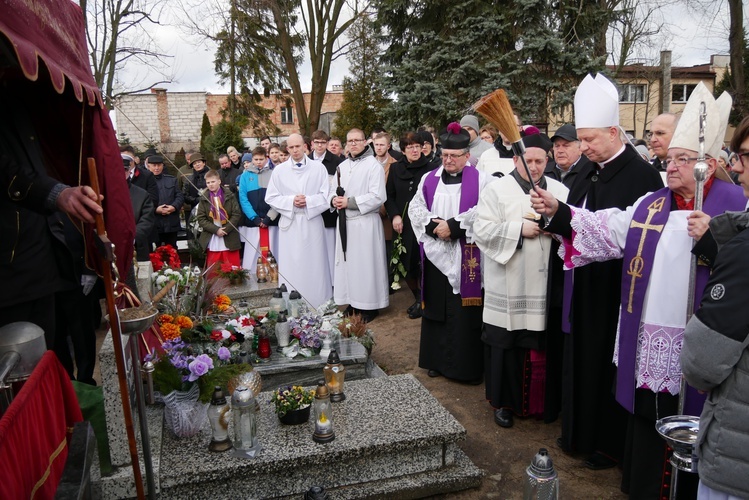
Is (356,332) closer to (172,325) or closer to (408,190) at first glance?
(172,325)

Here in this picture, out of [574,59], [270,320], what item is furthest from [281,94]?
[270,320]

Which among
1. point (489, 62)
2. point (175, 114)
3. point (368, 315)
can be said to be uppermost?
point (175, 114)

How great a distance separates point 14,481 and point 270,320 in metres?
3.90

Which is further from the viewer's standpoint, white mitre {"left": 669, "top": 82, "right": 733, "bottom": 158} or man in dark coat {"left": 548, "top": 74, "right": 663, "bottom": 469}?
man in dark coat {"left": 548, "top": 74, "right": 663, "bottom": 469}

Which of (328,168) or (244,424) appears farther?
(328,168)

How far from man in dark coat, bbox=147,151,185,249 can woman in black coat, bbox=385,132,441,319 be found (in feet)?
13.5

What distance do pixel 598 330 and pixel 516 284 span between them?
33.1 inches

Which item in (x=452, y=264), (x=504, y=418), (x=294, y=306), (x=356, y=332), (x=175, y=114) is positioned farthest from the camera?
(x=175, y=114)

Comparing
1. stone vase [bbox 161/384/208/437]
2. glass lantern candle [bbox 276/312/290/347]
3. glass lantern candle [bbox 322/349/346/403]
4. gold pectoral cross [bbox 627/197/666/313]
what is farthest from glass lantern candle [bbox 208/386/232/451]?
gold pectoral cross [bbox 627/197/666/313]

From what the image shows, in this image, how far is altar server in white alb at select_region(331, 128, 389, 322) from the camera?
7.67m

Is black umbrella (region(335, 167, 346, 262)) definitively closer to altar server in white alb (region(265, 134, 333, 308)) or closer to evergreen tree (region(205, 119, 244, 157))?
altar server in white alb (region(265, 134, 333, 308))

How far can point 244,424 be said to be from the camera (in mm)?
3617

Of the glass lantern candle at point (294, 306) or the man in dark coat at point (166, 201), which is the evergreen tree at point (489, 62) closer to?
the man in dark coat at point (166, 201)

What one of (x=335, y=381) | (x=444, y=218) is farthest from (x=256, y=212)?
(x=335, y=381)
